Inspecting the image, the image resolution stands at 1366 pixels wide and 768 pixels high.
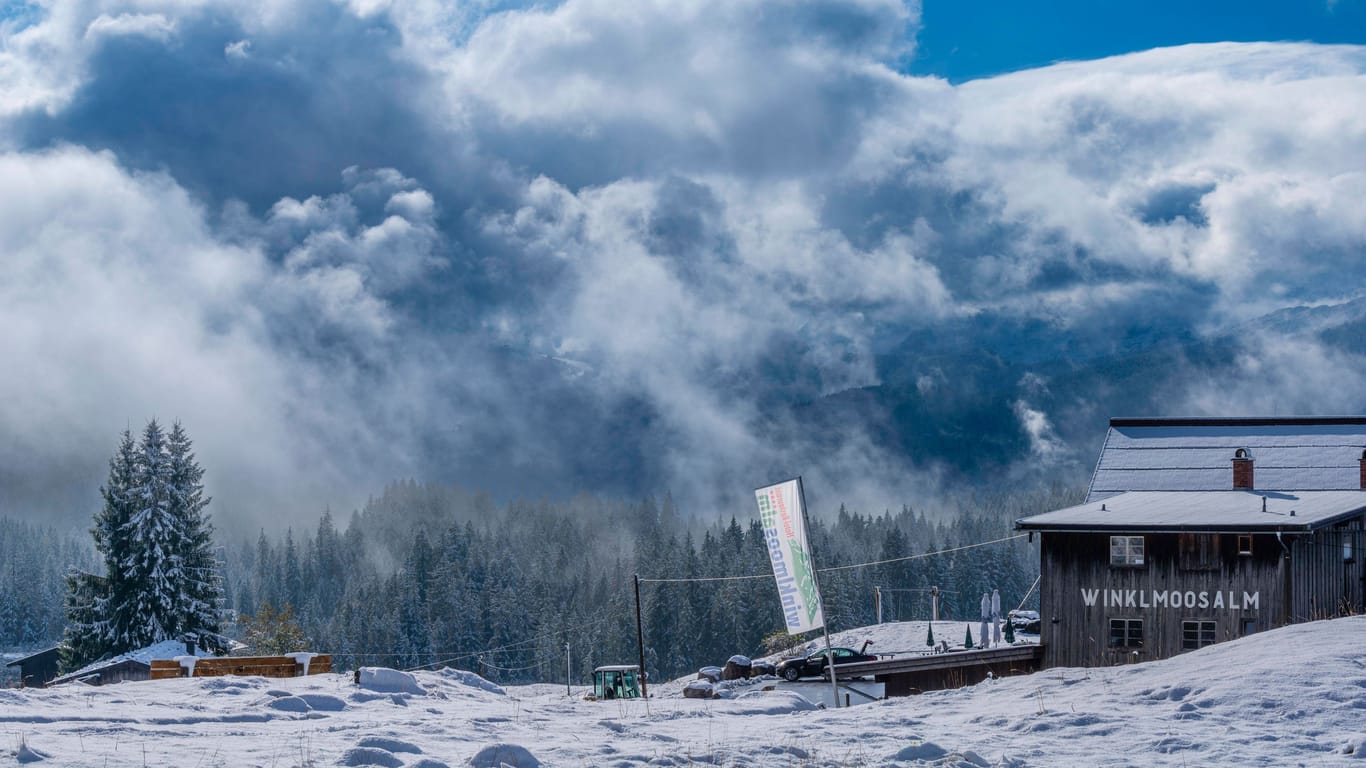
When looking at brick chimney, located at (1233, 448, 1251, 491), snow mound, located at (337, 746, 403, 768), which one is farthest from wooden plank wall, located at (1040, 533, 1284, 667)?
snow mound, located at (337, 746, 403, 768)

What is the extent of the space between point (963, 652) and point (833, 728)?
2982 cm

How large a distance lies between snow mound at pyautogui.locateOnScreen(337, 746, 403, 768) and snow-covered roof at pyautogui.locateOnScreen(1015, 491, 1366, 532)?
33167mm

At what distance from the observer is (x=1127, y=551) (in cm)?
4659

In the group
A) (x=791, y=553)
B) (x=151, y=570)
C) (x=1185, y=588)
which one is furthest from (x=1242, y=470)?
(x=151, y=570)

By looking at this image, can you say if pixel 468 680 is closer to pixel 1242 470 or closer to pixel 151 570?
pixel 1242 470

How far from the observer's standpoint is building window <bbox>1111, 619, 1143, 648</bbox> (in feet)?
153

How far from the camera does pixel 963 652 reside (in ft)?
162

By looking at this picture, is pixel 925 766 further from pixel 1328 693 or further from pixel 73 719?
pixel 73 719

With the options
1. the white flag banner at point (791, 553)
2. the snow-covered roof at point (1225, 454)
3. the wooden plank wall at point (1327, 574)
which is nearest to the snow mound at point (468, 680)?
the white flag banner at point (791, 553)

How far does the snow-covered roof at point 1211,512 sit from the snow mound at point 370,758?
3317 centimetres

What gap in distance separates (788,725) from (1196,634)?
29.0 m

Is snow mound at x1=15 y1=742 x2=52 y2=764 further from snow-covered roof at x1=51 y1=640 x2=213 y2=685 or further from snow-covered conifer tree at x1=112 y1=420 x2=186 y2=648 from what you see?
snow-covered conifer tree at x1=112 y1=420 x2=186 y2=648

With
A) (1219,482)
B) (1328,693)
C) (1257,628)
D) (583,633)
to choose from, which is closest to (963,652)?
(1257,628)

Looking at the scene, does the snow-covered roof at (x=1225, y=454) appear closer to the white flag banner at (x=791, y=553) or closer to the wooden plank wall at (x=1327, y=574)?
the wooden plank wall at (x=1327, y=574)
